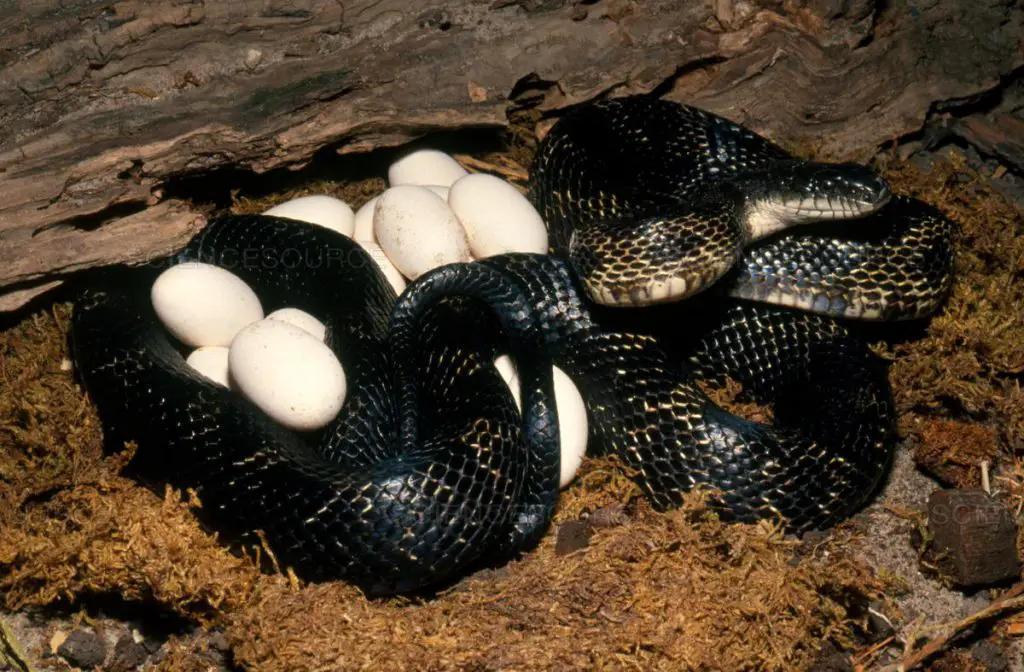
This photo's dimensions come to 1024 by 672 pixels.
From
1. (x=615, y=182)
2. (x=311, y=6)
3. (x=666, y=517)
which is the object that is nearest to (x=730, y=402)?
(x=666, y=517)

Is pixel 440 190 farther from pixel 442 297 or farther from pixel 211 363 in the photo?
pixel 211 363

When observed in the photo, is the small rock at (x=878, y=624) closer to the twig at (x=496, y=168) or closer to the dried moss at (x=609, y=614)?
the dried moss at (x=609, y=614)

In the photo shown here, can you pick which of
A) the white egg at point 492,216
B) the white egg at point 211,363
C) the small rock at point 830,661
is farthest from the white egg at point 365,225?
the small rock at point 830,661

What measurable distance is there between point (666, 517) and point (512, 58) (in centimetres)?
267

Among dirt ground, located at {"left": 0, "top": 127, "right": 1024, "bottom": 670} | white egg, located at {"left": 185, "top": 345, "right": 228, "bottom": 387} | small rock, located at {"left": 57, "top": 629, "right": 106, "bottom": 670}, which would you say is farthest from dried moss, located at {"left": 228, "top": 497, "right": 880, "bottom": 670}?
white egg, located at {"left": 185, "top": 345, "right": 228, "bottom": 387}

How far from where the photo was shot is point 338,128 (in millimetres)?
4566

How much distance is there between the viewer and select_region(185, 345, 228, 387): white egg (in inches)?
163

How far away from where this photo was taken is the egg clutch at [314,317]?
12.4 ft

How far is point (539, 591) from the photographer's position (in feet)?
11.4

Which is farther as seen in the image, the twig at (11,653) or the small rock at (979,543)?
the small rock at (979,543)

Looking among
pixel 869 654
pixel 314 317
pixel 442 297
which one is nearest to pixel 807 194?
pixel 442 297

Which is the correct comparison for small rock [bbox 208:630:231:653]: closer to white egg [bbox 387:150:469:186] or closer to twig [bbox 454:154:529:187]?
white egg [bbox 387:150:469:186]

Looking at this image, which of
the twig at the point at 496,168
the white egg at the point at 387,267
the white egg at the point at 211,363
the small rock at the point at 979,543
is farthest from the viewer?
the twig at the point at 496,168

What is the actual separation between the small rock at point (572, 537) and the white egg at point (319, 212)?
6.93 feet
